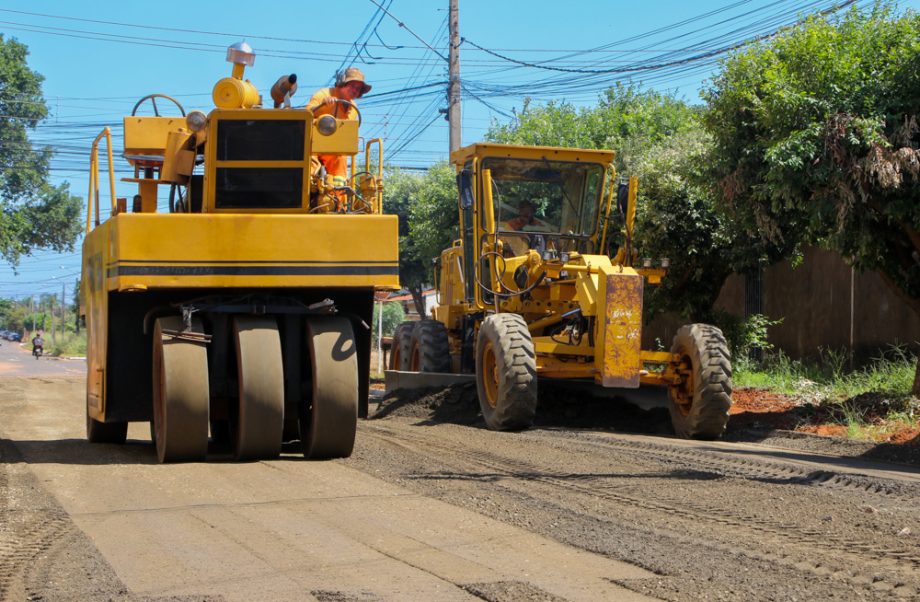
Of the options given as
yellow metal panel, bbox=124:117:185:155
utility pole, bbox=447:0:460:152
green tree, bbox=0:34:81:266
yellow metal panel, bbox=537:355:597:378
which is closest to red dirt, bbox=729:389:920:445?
yellow metal panel, bbox=537:355:597:378

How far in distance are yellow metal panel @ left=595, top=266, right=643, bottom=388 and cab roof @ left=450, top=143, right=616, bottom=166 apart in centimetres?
251

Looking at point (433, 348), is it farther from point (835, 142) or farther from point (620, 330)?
point (835, 142)

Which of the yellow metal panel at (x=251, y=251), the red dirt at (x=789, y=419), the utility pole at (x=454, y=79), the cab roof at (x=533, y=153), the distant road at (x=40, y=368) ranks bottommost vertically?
the distant road at (x=40, y=368)

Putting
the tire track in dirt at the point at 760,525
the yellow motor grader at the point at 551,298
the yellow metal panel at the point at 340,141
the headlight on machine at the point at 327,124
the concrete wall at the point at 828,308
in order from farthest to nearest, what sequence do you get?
the concrete wall at the point at 828,308
the yellow motor grader at the point at 551,298
the yellow metal panel at the point at 340,141
the headlight on machine at the point at 327,124
the tire track in dirt at the point at 760,525

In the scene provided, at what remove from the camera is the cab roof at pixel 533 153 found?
14.6m

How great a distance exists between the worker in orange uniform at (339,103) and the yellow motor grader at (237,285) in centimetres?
44

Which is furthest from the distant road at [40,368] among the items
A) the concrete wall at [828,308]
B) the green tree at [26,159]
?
the concrete wall at [828,308]

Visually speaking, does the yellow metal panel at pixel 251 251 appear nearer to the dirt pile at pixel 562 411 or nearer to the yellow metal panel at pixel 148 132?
the yellow metal panel at pixel 148 132

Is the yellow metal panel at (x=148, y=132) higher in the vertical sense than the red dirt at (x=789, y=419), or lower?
higher

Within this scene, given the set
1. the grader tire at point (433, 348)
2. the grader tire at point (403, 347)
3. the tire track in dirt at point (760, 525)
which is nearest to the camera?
the tire track in dirt at point (760, 525)

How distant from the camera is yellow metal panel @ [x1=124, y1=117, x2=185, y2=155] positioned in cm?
1039

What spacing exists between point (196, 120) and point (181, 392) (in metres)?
2.26

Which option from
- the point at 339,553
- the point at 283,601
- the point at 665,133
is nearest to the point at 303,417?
the point at 339,553

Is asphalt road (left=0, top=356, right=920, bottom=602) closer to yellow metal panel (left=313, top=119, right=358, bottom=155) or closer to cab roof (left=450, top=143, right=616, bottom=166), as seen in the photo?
yellow metal panel (left=313, top=119, right=358, bottom=155)
